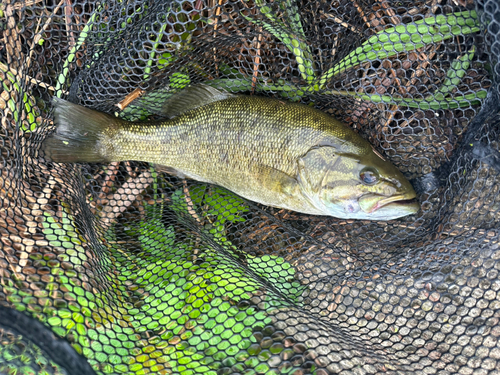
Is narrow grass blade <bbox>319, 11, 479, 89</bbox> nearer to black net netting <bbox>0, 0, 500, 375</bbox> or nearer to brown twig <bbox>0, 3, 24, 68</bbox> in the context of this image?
black net netting <bbox>0, 0, 500, 375</bbox>

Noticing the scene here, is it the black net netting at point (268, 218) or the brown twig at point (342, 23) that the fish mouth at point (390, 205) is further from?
the brown twig at point (342, 23)

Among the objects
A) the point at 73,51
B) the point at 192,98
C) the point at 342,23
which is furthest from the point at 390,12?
the point at 73,51

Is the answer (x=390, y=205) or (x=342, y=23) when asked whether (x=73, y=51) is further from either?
(x=390, y=205)

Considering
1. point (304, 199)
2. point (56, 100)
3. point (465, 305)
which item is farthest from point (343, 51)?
point (56, 100)

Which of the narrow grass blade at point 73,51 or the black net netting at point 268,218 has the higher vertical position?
the narrow grass blade at point 73,51

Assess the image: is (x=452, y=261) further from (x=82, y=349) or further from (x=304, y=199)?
(x=82, y=349)

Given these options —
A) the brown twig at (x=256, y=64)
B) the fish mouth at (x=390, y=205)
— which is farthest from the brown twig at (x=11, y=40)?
the fish mouth at (x=390, y=205)
